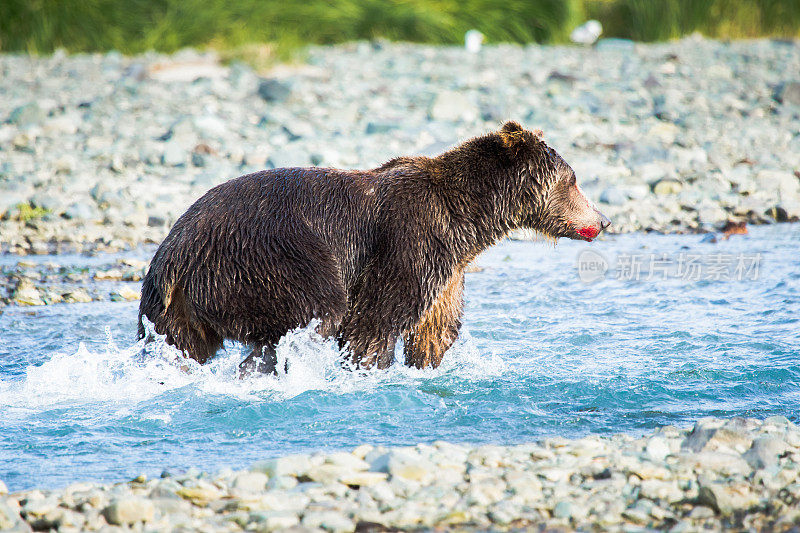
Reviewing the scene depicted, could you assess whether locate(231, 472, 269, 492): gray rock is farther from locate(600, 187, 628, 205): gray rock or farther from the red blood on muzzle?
locate(600, 187, 628, 205): gray rock

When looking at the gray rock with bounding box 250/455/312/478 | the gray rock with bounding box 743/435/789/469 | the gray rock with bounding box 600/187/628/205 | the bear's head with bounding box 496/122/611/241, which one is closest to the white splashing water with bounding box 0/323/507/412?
the bear's head with bounding box 496/122/611/241

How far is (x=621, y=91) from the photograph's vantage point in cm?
1323

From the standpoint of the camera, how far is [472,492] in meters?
3.30

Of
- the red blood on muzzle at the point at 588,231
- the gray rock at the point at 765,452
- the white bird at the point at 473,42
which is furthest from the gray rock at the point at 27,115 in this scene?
the gray rock at the point at 765,452

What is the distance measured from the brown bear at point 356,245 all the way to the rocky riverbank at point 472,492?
3.55ft

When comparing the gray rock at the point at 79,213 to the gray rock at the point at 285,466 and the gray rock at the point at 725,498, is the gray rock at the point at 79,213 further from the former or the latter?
the gray rock at the point at 725,498

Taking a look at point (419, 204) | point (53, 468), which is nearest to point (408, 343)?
point (419, 204)

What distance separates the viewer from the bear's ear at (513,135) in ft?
17.0

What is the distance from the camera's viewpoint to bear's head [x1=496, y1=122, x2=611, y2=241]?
5.22 m

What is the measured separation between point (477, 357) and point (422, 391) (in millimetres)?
581

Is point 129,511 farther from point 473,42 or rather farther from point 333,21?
point 333,21

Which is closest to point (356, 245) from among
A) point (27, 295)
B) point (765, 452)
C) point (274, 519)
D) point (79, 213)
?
point (274, 519)

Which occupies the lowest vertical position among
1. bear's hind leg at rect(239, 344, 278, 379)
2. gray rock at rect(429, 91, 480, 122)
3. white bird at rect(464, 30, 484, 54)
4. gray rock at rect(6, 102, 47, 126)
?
bear's hind leg at rect(239, 344, 278, 379)

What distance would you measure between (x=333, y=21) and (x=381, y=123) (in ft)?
19.8
